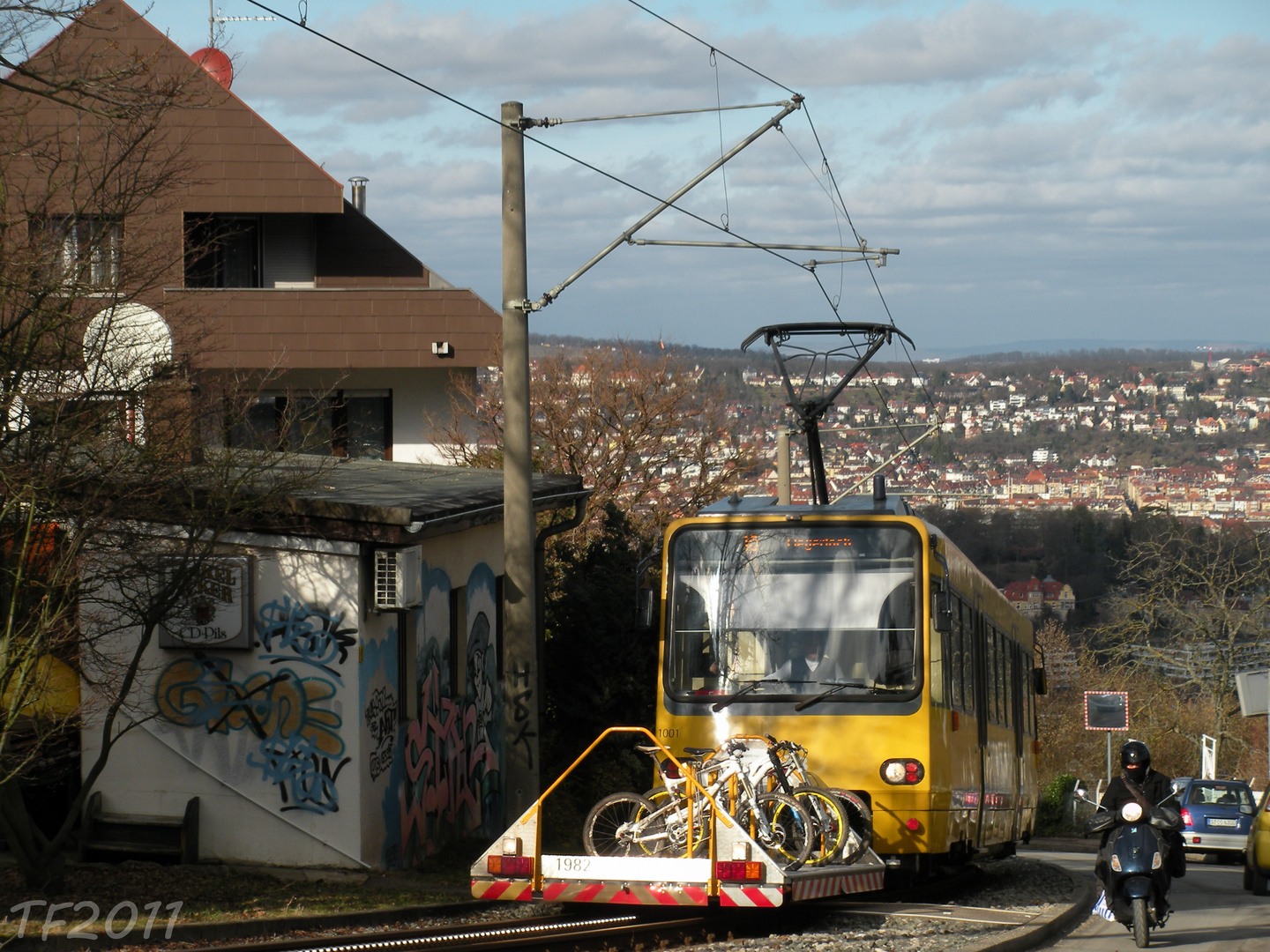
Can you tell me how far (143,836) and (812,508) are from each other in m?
5.95

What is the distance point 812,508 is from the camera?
12.3 meters

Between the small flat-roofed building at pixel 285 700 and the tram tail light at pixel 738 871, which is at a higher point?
the small flat-roofed building at pixel 285 700

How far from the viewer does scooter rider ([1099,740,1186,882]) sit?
10711 millimetres

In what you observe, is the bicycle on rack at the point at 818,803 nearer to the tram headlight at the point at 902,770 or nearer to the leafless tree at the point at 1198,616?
the tram headlight at the point at 902,770

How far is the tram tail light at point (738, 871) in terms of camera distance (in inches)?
360

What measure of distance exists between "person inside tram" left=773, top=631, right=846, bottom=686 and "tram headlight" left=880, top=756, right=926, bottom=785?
2.35 feet

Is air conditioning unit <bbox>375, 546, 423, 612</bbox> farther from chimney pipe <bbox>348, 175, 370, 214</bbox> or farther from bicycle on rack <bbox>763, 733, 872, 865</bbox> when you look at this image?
chimney pipe <bbox>348, 175, 370, 214</bbox>

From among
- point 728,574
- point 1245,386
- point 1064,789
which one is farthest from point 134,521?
point 1245,386

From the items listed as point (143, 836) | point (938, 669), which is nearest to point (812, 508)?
point (938, 669)

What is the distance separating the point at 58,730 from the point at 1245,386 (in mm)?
102313

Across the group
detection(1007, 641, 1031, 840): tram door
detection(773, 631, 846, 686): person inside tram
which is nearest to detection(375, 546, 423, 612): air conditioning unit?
detection(773, 631, 846, 686): person inside tram

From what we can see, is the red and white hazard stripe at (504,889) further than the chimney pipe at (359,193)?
No

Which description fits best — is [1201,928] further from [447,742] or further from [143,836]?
[143,836]

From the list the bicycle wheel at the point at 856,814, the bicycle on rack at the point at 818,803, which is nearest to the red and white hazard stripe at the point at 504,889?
the bicycle on rack at the point at 818,803
